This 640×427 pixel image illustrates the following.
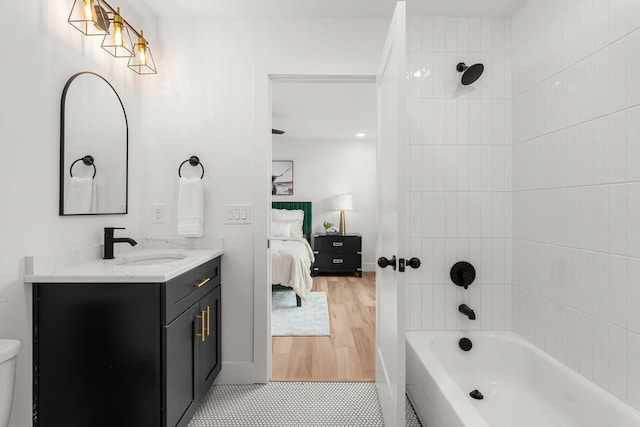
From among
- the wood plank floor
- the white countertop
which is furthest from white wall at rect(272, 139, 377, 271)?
the white countertop

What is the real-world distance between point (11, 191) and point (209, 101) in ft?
3.89

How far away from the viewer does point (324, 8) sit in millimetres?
2105

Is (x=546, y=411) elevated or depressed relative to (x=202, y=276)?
depressed

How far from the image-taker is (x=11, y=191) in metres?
1.34

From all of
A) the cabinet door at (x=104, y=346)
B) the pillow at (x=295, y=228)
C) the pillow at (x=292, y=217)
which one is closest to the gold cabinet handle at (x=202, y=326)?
the cabinet door at (x=104, y=346)

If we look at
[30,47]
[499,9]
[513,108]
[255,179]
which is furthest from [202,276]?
[499,9]

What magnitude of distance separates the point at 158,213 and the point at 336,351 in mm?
1684

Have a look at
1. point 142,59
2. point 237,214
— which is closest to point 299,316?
point 237,214

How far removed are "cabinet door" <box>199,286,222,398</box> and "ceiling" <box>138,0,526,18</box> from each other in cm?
172

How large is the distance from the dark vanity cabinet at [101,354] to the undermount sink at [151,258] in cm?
45

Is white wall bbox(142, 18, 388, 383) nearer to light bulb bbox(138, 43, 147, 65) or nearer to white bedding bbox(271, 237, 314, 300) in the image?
light bulb bbox(138, 43, 147, 65)

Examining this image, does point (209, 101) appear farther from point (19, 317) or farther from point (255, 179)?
point (19, 317)

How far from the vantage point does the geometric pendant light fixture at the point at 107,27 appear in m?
1.60

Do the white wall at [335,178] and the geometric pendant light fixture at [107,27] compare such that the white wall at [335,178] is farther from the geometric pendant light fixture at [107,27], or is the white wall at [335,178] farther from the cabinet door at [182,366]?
the cabinet door at [182,366]
